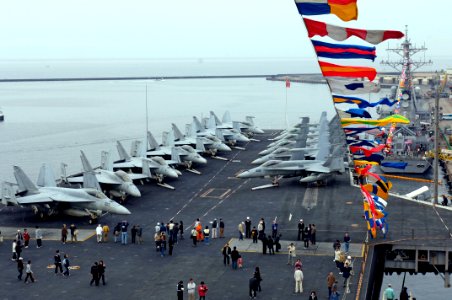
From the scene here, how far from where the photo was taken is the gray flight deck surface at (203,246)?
27.7 metres

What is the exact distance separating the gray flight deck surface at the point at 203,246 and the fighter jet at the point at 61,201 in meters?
0.73

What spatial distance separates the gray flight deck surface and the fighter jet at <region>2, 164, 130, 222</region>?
2.39ft

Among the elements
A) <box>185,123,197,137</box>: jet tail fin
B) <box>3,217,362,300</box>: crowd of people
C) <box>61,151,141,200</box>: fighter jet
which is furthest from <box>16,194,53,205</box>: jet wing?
<box>185,123,197,137</box>: jet tail fin

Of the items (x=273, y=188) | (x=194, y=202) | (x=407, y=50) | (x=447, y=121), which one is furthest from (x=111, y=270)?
(x=447, y=121)

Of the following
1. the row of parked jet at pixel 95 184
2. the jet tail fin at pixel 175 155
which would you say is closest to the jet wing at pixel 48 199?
the row of parked jet at pixel 95 184

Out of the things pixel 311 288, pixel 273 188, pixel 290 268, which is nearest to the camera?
pixel 311 288

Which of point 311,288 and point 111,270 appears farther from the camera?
point 111,270

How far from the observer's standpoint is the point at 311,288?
1081 inches

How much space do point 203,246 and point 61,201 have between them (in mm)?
10912

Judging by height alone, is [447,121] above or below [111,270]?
above

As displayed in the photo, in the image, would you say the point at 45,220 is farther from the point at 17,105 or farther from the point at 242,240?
the point at 17,105

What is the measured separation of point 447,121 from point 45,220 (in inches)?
4018

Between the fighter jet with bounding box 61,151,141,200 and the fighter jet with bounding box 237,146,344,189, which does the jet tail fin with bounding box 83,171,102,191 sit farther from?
the fighter jet with bounding box 237,146,344,189

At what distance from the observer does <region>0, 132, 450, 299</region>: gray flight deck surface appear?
90.9ft
